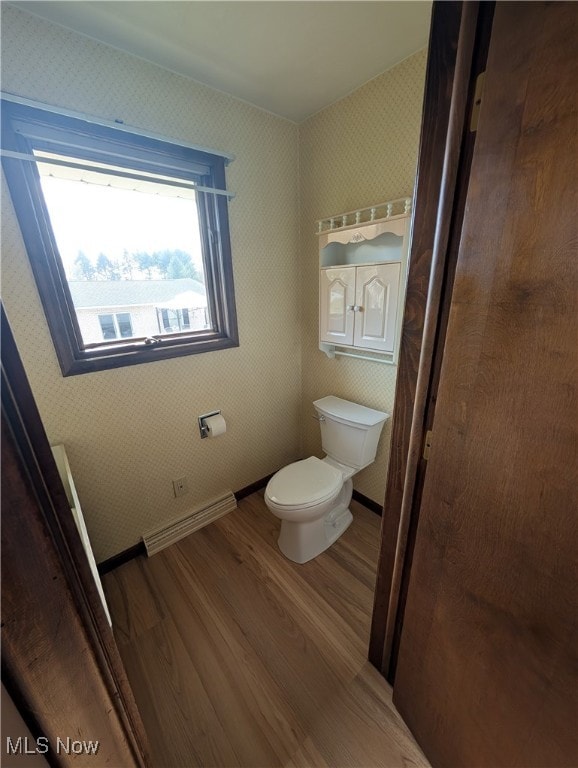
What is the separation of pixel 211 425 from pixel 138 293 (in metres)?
0.81

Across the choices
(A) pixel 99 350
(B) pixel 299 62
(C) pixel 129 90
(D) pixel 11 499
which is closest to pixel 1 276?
(A) pixel 99 350

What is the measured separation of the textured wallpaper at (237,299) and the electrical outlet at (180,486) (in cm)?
4

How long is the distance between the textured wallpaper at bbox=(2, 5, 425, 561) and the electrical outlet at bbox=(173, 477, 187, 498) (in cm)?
4

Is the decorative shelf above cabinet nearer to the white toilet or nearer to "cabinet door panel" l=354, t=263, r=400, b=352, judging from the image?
"cabinet door panel" l=354, t=263, r=400, b=352

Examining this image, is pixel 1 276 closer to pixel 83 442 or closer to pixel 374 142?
pixel 83 442

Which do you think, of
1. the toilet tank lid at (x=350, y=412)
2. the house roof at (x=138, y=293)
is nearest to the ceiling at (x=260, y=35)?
the house roof at (x=138, y=293)

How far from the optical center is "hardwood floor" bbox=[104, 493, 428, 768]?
99cm

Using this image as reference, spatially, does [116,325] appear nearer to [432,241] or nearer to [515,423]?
[432,241]

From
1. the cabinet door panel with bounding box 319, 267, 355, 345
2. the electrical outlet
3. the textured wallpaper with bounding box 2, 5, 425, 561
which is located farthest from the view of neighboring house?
the electrical outlet

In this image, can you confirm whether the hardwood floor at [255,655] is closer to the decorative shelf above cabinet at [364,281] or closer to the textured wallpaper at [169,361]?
the textured wallpaper at [169,361]

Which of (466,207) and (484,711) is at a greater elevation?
(466,207)

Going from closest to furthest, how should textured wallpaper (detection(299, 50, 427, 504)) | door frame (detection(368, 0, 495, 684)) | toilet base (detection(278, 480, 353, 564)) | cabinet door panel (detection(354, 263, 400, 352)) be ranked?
1. door frame (detection(368, 0, 495, 684))
2. textured wallpaper (detection(299, 50, 427, 504))
3. cabinet door panel (detection(354, 263, 400, 352))
4. toilet base (detection(278, 480, 353, 564))

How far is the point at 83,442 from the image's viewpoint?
4.61 ft

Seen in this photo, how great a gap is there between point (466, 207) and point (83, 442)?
168 centimetres
